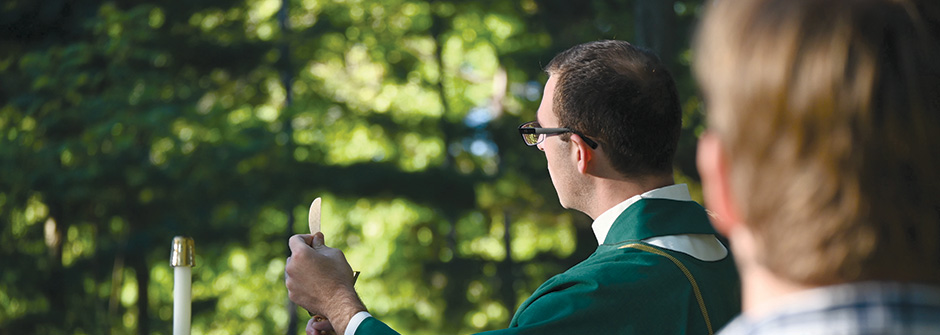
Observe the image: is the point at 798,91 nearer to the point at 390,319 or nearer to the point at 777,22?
the point at 777,22

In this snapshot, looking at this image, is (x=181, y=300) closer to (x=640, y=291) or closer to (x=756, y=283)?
(x=640, y=291)

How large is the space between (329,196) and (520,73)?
2.67 meters

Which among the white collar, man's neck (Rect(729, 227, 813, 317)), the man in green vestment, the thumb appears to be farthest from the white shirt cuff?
man's neck (Rect(729, 227, 813, 317))

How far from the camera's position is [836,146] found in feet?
1.93

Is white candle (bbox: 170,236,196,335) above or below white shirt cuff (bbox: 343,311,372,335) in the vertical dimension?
above

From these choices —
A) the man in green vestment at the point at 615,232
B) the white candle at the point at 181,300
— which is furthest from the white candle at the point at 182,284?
the man in green vestment at the point at 615,232

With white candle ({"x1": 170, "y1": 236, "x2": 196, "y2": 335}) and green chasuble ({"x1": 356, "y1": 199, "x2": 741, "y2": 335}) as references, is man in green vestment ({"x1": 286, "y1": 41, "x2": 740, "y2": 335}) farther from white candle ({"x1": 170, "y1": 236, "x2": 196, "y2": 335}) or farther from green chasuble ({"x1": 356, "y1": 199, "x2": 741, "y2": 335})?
white candle ({"x1": 170, "y1": 236, "x2": 196, "y2": 335})

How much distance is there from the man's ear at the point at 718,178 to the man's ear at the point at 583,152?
1142 millimetres

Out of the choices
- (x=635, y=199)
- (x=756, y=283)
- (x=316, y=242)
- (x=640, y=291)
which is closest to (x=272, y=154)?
(x=316, y=242)

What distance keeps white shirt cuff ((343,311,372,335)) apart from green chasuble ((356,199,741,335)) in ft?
0.04

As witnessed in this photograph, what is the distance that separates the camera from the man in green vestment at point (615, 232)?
154cm

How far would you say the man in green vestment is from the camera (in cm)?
154

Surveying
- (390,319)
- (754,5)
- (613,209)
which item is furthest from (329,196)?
(754,5)

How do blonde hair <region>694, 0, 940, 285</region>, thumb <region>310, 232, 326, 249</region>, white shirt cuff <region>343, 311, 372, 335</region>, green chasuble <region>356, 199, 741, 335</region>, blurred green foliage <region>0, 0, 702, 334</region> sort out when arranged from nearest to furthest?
blonde hair <region>694, 0, 940, 285</region> → green chasuble <region>356, 199, 741, 335</region> → white shirt cuff <region>343, 311, 372, 335</region> → thumb <region>310, 232, 326, 249</region> → blurred green foliage <region>0, 0, 702, 334</region>
